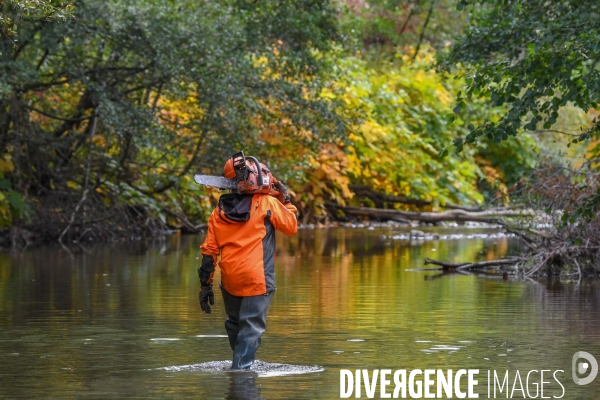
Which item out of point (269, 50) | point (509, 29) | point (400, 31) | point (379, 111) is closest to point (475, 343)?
point (509, 29)

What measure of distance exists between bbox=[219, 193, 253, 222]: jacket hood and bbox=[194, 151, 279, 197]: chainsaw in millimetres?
51

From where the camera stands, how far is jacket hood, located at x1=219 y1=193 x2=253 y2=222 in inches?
360

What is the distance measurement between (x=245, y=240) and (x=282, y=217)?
0.32 meters

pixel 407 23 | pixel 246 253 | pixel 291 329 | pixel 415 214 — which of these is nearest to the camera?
pixel 246 253

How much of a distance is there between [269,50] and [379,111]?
47.9 feet

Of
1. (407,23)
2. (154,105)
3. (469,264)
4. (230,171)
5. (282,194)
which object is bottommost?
(469,264)

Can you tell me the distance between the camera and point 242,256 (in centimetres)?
911

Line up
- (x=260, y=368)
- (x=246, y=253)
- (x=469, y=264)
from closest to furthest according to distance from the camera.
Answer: (x=246, y=253)
(x=260, y=368)
(x=469, y=264)

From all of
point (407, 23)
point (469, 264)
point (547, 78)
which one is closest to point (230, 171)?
point (547, 78)

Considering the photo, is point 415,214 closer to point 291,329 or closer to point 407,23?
point 407,23

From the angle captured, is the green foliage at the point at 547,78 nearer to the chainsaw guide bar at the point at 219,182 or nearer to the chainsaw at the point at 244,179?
the chainsaw at the point at 244,179

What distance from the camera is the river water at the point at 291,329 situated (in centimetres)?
862

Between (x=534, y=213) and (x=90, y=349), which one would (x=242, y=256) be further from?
(x=534, y=213)

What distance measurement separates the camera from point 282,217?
922 centimetres
